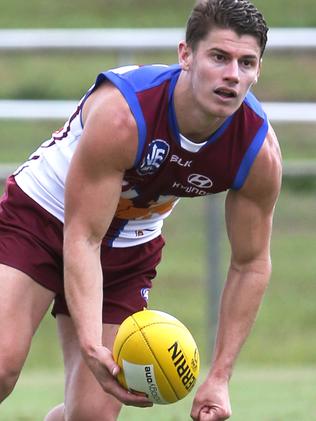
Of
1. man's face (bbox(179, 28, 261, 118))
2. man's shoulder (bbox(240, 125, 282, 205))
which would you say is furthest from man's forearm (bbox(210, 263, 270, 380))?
man's face (bbox(179, 28, 261, 118))

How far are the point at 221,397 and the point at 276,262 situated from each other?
260 inches

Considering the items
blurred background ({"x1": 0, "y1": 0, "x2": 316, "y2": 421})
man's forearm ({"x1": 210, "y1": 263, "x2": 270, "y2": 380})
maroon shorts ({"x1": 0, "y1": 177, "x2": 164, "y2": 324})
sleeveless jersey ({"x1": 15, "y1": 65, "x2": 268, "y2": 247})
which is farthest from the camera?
blurred background ({"x1": 0, "y1": 0, "x2": 316, "y2": 421})

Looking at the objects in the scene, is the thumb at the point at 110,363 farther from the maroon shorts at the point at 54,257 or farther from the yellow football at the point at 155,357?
the maroon shorts at the point at 54,257

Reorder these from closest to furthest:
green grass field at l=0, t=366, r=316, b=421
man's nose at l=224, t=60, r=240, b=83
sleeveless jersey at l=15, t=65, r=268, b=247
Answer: man's nose at l=224, t=60, r=240, b=83 < sleeveless jersey at l=15, t=65, r=268, b=247 < green grass field at l=0, t=366, r=316, b=421

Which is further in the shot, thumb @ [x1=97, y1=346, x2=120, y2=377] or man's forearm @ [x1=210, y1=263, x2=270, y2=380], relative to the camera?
man's forearm @ [x1=210, y1=263, x2=270, y2=380]

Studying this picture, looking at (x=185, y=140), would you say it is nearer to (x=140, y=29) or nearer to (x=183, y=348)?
(x=183, y=348)

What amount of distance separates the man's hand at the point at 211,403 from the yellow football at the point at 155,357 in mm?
264

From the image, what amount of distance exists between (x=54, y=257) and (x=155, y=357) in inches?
39.3

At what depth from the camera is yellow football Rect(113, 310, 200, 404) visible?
17.1ft

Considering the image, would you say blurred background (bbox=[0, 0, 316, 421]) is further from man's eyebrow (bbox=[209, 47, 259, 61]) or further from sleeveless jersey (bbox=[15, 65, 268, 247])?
man's eyebrow (bbox=[209, 47, 259, 61])

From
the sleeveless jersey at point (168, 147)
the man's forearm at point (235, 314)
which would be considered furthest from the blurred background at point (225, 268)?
the sleeveless jersey at point (168, 147)

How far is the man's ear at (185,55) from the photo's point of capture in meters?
5.55

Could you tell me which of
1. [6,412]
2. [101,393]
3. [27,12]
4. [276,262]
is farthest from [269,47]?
[27,12]

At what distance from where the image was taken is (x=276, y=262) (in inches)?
479
